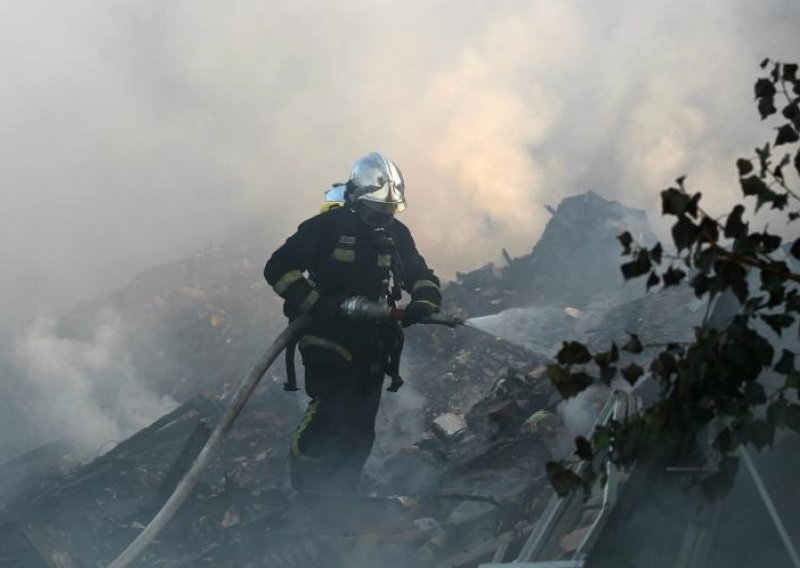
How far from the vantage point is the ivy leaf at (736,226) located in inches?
59.5

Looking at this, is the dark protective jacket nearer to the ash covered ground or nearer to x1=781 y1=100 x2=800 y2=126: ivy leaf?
the ash covered ground

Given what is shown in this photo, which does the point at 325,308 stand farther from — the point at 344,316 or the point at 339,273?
the point at 339,273

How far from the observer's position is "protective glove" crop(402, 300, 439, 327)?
4763 mm

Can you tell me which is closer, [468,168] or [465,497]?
[465,497]

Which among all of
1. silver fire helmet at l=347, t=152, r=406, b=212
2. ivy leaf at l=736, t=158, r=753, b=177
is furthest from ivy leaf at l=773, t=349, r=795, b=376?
silver fire helmet at l=347, t=152, r=406, b=212

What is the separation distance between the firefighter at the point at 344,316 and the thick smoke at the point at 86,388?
12.4 feet

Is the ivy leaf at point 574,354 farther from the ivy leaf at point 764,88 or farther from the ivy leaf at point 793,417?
the ivy leaf at point 764,88

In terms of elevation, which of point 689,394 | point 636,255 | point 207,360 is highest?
point 207,360

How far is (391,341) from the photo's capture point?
16.7ft

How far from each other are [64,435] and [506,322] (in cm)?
518

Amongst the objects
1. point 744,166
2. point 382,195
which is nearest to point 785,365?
point 744,166

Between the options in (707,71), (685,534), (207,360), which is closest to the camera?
(685,534)

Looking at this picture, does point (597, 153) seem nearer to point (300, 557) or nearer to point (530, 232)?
point (530, 232)

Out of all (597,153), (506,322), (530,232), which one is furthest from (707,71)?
(506,322)
